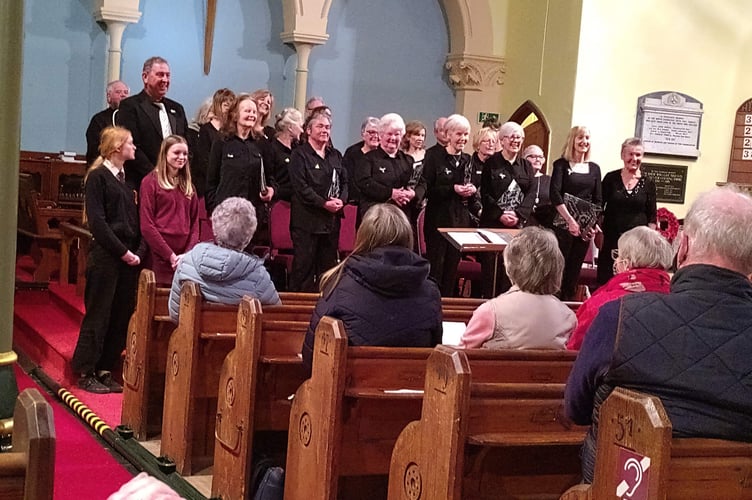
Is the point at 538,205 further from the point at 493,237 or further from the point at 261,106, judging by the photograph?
the point at 261,106

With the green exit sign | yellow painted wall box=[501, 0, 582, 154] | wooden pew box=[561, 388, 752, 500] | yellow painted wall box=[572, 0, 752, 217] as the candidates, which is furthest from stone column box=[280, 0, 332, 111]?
wooden pew box=[561, 388, 752, 500]

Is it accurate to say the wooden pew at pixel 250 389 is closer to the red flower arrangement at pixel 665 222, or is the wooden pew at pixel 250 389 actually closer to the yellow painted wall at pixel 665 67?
the red flower arrangement at pixel 665 222

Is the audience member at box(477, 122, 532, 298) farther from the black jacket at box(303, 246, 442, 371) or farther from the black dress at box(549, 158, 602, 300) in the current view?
the black jacket at box(303, 246, 442, 371)

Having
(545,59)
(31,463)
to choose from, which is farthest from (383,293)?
(545,59)

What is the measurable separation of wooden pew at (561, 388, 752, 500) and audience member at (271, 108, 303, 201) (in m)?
4.93

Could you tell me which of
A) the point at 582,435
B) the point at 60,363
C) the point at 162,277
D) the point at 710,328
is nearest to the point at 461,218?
the point at 162,277

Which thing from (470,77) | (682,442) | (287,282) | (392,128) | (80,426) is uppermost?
(470,77)

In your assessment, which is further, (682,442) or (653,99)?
(653,99)

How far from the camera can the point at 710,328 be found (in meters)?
2.17

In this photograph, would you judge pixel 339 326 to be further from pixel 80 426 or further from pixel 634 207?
pixel 634 207

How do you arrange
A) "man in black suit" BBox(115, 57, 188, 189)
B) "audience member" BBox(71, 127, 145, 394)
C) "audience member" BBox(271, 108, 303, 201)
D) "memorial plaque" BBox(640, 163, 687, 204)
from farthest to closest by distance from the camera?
"memorial plaque" BBox(640, 163, 687, 204) < "audience member" BBox(271, 108, 303, 201) < "man in black suit" BBox(115, 57, 188, 189) < "audience member" BBox(71, 127, 145, 394)

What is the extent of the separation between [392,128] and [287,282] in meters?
1.39

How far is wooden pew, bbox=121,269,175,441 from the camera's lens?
470 cm

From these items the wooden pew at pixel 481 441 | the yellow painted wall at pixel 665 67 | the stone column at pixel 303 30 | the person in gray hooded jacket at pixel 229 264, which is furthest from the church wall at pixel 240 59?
the wooden pew at pixel 481 441
